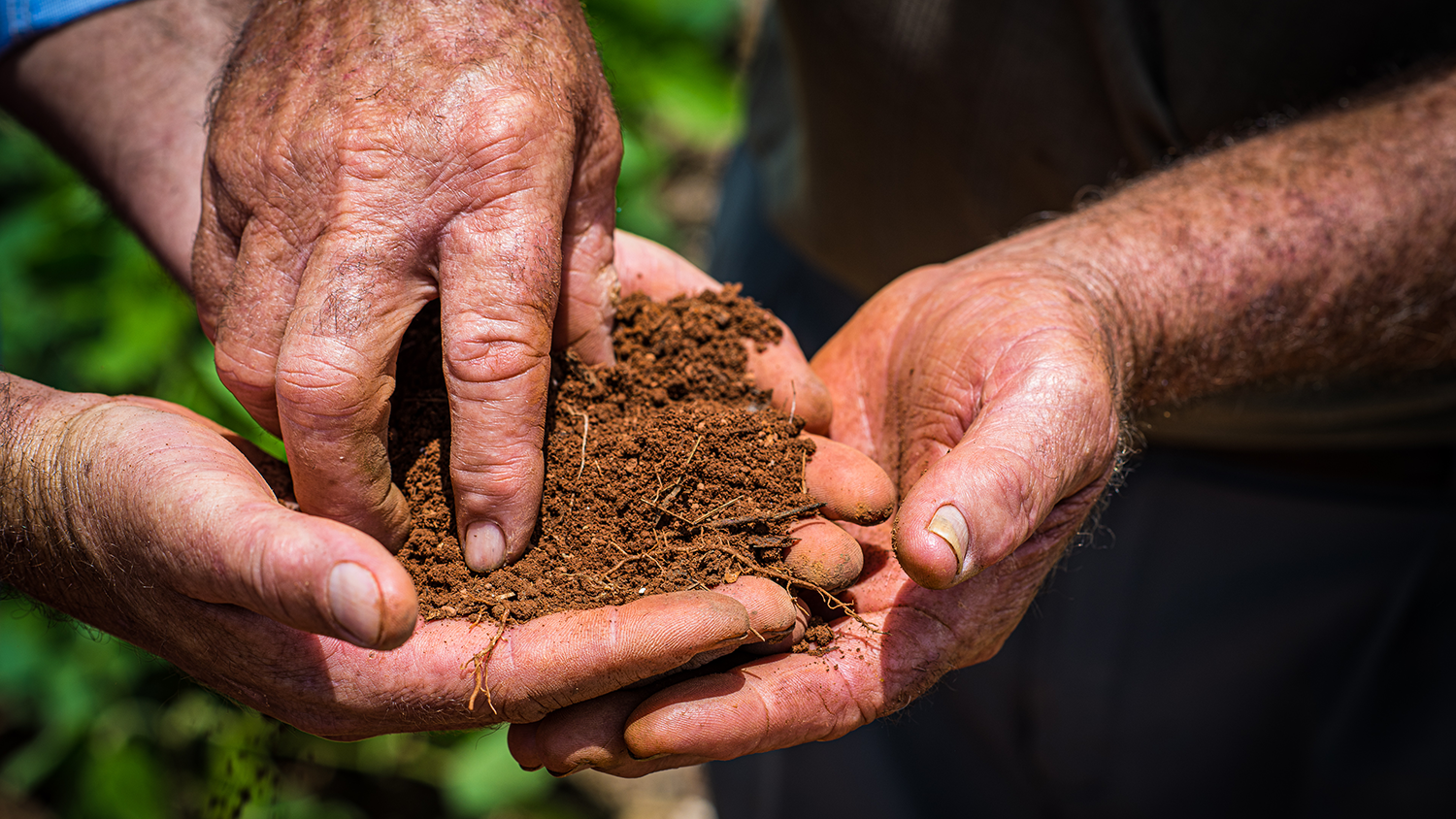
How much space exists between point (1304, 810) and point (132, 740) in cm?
397

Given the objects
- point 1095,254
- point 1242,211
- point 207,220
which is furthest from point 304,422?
point 1242,211

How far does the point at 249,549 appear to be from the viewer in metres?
1.16

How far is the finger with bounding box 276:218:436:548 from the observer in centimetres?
134

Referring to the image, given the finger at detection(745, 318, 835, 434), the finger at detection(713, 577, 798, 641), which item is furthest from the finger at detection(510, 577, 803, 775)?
the finger at detection(745, 318, 835, 434)

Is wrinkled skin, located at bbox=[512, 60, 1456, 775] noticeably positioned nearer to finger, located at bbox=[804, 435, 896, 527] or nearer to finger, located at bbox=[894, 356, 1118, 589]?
finger, located at bbox=[894, 356, 1118, 589]

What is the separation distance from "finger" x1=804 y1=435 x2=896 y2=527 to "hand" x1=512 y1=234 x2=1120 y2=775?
10cm

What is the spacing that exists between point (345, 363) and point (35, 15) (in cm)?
162

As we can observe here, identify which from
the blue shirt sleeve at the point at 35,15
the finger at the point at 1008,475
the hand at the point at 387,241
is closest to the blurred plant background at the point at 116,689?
the blue shirt sleeve at the point at 35,15

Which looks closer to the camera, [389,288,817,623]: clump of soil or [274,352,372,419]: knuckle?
[274,352,372,419]: knuckle

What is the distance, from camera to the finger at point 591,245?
5.46 feet

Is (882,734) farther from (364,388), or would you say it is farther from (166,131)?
(166,131)

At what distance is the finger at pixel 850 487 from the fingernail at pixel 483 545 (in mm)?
580

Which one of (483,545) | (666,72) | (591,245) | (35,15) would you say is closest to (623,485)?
(483,545)

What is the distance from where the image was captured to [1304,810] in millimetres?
2623
